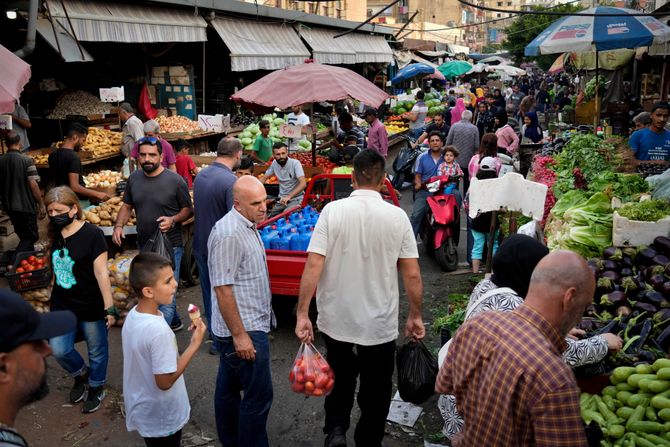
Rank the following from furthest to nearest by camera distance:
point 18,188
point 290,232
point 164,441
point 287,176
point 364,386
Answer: point 287,176, point 18,188, point 290,232, point 364,386, point 164,441

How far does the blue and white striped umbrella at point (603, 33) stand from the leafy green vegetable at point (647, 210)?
4766 mm

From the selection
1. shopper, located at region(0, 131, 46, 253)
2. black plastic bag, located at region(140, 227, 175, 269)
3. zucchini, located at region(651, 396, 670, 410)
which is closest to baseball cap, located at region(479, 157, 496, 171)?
black plastic bag, located at region(140, 227, 175, 269)

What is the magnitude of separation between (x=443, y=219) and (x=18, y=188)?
5770 mm

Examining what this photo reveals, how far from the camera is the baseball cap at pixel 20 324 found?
179cm

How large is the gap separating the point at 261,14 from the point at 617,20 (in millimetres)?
9366

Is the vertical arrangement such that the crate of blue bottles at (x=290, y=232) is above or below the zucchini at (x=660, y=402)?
above

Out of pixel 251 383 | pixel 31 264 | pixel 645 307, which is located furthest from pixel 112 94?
pixel 645 307

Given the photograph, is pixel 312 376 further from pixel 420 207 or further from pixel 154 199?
pixel 420 207

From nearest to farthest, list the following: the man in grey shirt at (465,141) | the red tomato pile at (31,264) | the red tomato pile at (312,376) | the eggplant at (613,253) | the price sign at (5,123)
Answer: the red tomato pile at (312,376), the eggplant at (613,253), the red tomato pile at (31,264), the price sign at (5,123), the man in grey shirt at (465,141)

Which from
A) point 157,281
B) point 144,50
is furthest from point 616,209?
point 144,50

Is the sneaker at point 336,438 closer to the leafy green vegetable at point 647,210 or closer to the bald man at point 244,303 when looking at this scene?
the bald man at point 244,303

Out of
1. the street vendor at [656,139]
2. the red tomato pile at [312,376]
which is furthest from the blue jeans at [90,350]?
the street vendor at [656,139]

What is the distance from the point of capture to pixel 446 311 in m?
7.07

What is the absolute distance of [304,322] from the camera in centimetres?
400
